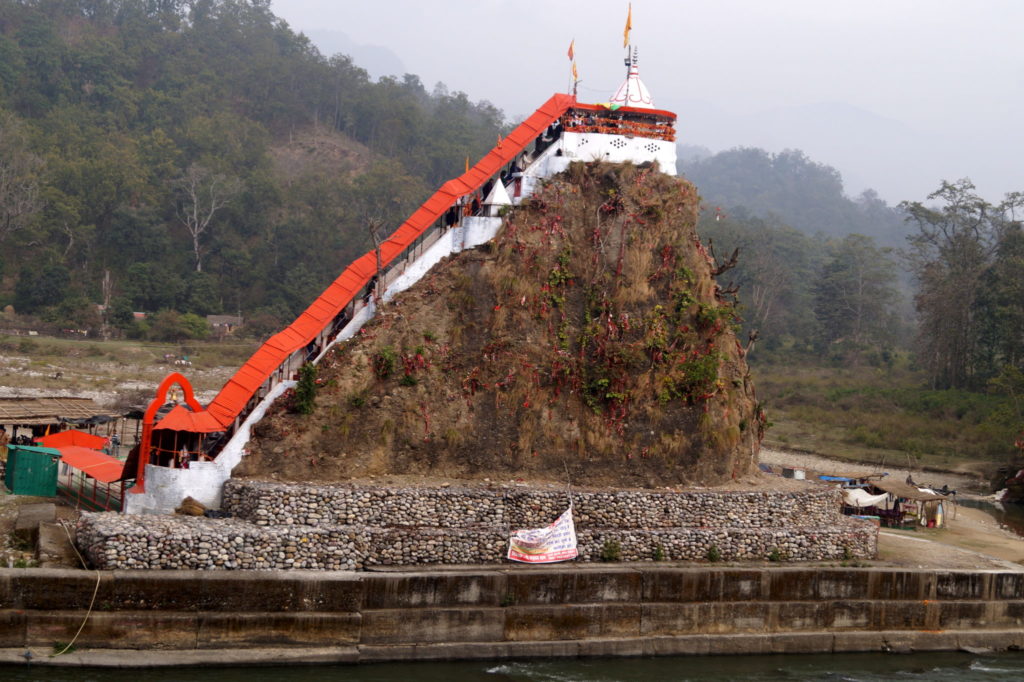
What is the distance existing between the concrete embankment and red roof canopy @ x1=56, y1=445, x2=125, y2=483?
4.00 m

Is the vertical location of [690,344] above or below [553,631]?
above

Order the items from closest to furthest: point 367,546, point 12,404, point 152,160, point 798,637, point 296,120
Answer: point 367,546 < point 798,637 < point 12,404 < point 152,160 < point 296,120

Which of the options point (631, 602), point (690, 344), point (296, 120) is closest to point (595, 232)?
point (690, 344)

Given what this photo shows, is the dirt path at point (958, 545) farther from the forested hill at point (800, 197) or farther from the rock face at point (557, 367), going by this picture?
the forested hill at point (800, 197)

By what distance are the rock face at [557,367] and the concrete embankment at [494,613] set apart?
2593 mm

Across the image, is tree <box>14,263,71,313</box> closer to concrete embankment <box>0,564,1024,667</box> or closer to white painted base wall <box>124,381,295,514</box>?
white painted base wall <box>124,381,295,514</box>

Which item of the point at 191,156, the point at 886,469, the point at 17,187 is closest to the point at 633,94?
the point at 886,469

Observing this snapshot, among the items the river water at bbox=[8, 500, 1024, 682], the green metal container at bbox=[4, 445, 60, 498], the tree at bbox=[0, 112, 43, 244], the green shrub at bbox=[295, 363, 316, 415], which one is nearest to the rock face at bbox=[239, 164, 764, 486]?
the green shrub at bbox=[295, 363, 316, 415]

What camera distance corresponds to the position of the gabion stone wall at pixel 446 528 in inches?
681

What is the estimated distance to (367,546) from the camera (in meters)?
18.4

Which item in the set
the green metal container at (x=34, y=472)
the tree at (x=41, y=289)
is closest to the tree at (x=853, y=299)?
the tree at (x=41, y=289)

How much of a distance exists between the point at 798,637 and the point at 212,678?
36.2ft

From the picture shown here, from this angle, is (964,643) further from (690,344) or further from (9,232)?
(9,232)

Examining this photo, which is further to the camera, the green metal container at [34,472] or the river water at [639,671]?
the green metal container at [34,472]
